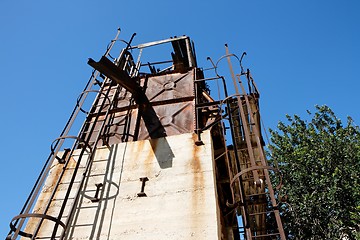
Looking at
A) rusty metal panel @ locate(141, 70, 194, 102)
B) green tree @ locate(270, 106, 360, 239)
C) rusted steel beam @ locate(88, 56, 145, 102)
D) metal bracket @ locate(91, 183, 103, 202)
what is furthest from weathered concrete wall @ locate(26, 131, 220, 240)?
green tree @ locate(270, 106, 360, 239)

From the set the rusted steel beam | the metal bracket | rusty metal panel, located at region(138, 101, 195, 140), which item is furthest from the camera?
rusty metal panel, located at region(138, 101, 195, 140)

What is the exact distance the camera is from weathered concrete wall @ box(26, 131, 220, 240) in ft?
16.5

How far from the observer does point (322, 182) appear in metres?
13.9

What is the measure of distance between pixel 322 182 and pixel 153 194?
11492 mm

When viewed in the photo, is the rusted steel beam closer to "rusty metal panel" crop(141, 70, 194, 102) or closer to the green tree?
"rusty metal panel" crop(141, 70, 194, 102)

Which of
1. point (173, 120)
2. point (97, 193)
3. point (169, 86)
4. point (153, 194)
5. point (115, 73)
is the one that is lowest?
point (153, 194)

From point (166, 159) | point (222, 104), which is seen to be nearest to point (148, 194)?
point (166, 159)

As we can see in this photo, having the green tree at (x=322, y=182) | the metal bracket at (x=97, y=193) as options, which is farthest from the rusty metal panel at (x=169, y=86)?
the green tree at (x=322, y=182)

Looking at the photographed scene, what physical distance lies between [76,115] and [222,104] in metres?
3.87

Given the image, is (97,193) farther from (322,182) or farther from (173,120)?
(322,182)

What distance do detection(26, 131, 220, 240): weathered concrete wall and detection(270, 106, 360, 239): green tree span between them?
792cm

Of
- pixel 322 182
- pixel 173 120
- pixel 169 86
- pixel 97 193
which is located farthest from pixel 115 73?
pixel 322 182

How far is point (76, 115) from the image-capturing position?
7.24 metres

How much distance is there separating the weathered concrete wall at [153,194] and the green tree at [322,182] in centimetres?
792
